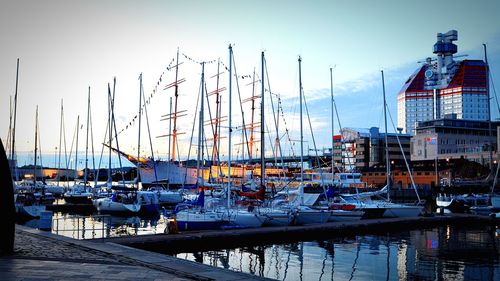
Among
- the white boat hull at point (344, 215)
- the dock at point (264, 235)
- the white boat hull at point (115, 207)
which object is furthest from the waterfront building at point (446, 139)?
the white boat hull at point (115, 207)

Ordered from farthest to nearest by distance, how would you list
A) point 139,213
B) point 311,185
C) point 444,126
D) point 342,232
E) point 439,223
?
1. point 444,126
2. point 311,185
3. point 139,213
4. point 439,223
5. point 342,232

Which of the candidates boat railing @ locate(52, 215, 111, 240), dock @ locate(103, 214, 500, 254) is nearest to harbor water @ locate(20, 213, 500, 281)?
boat railing @ locate(52, 215, 111, 240)

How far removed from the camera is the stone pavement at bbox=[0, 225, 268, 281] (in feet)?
45.2

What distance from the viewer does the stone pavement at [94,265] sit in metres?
13.8

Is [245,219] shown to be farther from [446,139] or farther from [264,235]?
[446,139]

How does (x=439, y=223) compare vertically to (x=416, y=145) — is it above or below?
below

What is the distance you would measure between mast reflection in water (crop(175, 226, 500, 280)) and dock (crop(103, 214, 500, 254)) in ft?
2.64

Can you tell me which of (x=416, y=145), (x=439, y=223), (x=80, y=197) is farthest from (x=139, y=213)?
(x=416, y=145)

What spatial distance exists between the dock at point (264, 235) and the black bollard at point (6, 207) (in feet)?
28.3

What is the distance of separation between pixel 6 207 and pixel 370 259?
2039 cm

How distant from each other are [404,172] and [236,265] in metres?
119

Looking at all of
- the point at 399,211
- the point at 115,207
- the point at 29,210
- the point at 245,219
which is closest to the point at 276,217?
the point at 245,219

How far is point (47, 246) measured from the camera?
66.3ft

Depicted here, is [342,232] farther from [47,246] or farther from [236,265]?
[47,246]
